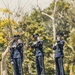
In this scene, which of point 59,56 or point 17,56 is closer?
point 17,56

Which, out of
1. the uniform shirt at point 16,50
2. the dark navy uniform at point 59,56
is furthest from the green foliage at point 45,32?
the dark navy uniform at point 59,56

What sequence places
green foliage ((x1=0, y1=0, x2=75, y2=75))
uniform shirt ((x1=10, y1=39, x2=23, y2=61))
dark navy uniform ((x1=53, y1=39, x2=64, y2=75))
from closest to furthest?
uniform shirt ((x1=10, y1=39, x2=23, y2=61)), dark navy uniform ((x1=53, y1=39, x2=64, y2=75)), green foliage ((x1=0, y1=0, x2=75, y2=75))

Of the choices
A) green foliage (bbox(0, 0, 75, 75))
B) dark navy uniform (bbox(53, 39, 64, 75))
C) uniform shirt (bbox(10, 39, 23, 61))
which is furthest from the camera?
green foliage (bbox(0, 0, 75, 75))

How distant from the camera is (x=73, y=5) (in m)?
32.8

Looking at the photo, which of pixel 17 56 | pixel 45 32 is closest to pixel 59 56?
pixel 17 56

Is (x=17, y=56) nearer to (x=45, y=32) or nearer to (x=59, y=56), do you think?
(x=59, y=56)

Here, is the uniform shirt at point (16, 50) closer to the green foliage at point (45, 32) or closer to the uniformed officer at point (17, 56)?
the uniformed officer at point (17, 56)

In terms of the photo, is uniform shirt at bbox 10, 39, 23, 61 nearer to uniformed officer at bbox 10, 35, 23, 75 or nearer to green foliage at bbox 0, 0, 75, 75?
uniformed officer at bbox 10, 35, 23, 75

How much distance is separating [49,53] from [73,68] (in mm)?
7738

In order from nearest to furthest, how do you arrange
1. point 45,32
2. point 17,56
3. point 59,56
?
point 17,56
point 59,56
point 45,32

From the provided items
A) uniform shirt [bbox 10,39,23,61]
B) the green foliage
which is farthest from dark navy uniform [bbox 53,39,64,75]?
the green foliage

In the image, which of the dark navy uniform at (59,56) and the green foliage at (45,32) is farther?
the green foliage at (45,32)

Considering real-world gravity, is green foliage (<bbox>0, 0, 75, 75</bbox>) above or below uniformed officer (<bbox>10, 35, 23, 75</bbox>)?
above

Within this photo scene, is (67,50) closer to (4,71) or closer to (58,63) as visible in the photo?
(4,71)
